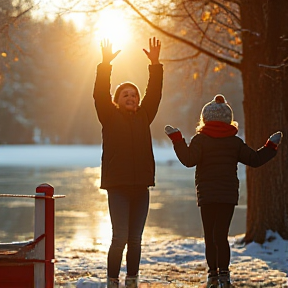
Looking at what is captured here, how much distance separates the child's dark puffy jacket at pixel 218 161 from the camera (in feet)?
20.9

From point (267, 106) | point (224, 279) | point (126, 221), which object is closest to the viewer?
point (126, 221)

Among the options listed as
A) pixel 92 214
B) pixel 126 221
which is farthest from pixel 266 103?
pixel 92 214

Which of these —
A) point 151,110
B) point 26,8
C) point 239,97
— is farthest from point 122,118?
point 239,97

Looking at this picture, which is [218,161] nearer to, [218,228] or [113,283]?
[218,228]

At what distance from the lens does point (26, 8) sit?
10508mm

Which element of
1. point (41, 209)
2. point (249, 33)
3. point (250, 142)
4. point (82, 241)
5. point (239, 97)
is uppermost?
point (239, 97)

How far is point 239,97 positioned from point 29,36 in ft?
175

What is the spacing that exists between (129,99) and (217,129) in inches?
32.4

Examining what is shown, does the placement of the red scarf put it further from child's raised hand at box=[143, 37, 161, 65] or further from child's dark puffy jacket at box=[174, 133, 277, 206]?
child's raised hand at box=[143, 37, 161, 65]

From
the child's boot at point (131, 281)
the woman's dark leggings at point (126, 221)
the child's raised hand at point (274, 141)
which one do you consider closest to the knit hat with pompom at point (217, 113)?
the child's raised hand at point (274, 141)

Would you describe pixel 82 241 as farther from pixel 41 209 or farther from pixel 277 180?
pixel 41 209

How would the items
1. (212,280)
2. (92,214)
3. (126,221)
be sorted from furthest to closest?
1. (92,214)
2. (212,280)
3. (126,221)

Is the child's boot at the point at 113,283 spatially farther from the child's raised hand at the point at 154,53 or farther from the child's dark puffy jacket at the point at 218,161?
the child's raised hand at the point at 154,53

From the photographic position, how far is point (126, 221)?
629cm
